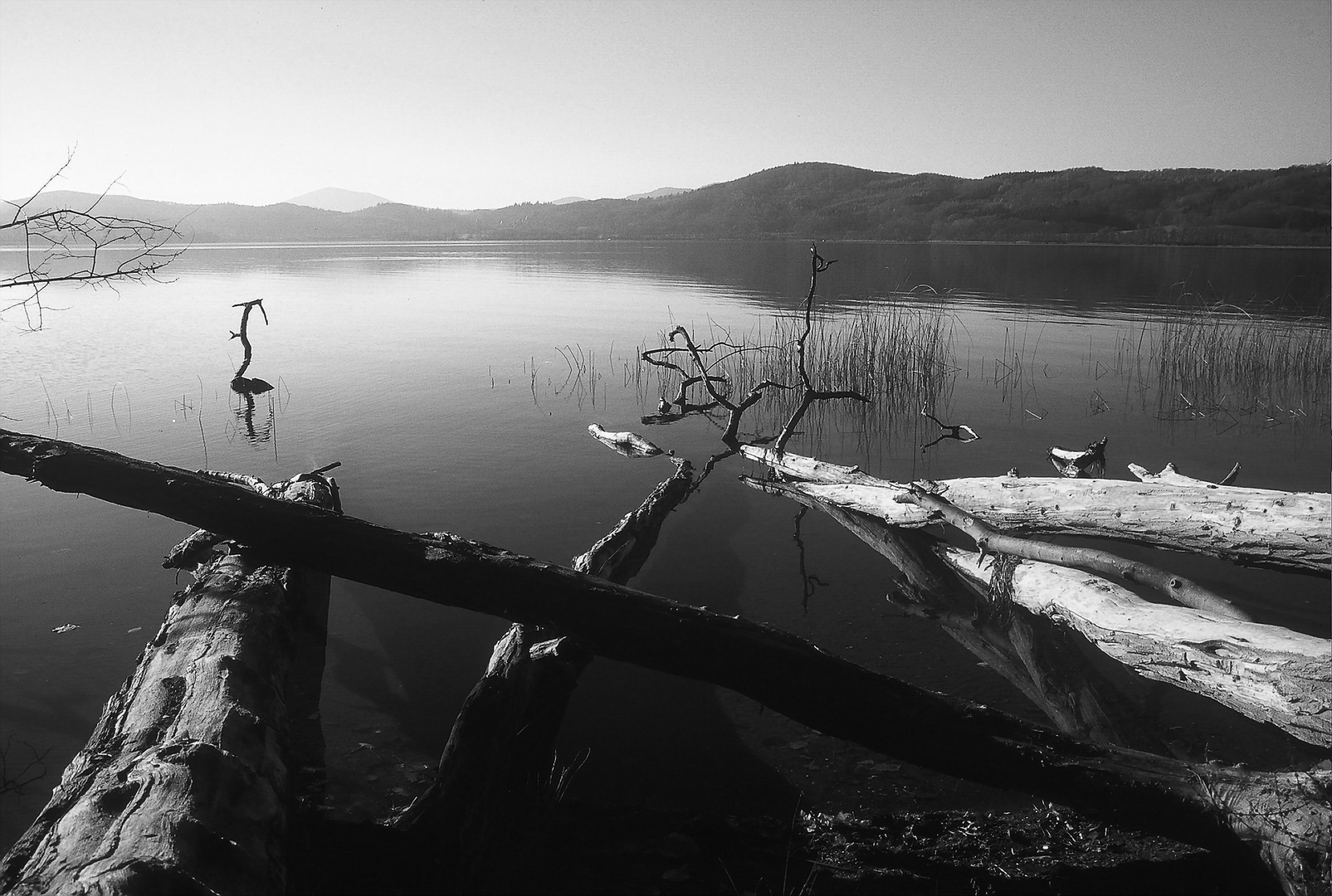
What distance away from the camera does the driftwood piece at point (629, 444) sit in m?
8.94

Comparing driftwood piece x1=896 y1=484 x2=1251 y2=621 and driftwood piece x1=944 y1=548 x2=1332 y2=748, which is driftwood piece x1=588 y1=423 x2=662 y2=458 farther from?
driftwood piece x1=944 y1=548 x2=1332 y2=748

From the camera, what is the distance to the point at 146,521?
6758 millimetres

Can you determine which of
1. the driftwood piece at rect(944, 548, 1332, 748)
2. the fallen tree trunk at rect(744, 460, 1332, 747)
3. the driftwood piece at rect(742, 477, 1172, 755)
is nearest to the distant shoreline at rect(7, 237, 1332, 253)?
the driftwood piece at rect(742, 477, 1172, 755)

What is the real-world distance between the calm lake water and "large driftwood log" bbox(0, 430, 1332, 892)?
85 centimetres

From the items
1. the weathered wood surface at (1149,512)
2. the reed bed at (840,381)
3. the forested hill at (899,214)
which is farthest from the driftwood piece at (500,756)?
the forested hill at (899,214)

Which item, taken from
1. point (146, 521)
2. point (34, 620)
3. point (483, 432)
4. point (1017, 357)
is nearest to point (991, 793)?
point (34, 620)

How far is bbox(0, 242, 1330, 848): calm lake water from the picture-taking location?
4.07 m

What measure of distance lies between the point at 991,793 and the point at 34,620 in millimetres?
5603

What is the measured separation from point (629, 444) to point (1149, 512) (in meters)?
5.44

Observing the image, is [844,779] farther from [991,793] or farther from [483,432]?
[483,432]

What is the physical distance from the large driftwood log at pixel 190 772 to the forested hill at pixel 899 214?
6705 centimetres

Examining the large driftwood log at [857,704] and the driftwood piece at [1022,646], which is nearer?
the large driftwood log at [857,704]

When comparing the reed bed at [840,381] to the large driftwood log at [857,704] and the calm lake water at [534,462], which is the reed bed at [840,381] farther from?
the large driftwood log at [857,704]

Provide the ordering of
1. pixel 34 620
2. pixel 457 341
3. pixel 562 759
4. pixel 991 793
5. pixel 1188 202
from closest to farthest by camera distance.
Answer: pixel 991 793, pixel 562 759, pixel 34 620, pixel 457 341, pixel 1188 202
